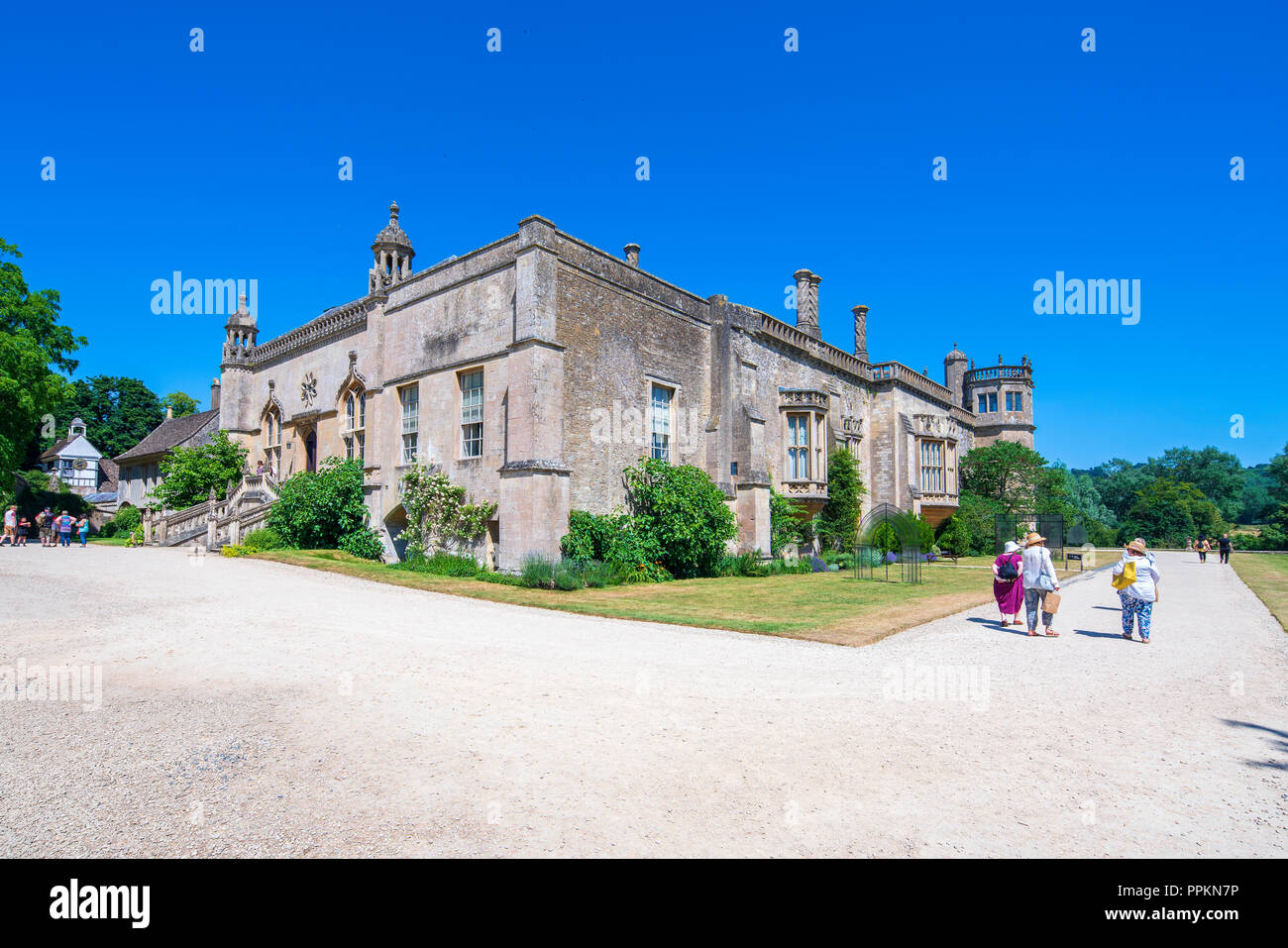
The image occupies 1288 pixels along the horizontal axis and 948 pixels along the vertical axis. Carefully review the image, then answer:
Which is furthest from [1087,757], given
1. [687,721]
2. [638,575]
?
[638,575]

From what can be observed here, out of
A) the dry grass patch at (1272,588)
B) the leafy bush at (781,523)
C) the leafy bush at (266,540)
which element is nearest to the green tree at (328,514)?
the leafy bush at (266,540)

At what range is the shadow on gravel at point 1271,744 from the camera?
15.5 ft

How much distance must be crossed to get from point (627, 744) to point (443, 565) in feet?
45.2

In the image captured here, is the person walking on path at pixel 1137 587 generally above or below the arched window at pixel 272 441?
Answer: below

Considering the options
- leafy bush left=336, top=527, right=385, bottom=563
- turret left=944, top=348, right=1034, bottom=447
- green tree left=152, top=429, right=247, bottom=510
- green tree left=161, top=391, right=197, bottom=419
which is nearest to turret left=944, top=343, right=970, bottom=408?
turret left=944, top=348, right=1034, bottom=447

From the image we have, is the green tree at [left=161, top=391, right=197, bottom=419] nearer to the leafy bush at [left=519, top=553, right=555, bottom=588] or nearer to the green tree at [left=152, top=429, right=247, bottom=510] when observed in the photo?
the green tree at [left=152, top=429, right=247, bottom=510]

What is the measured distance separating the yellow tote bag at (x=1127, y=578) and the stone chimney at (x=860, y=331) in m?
23.5

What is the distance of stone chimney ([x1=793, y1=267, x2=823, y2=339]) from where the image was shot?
1149 inches

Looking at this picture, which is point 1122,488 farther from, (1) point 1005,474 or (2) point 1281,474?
(1) point 1005,474

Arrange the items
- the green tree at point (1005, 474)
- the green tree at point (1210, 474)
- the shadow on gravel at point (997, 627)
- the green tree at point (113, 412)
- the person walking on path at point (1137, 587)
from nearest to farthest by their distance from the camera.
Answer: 1. the person walking on path at point (1137, 587)
2. the shadow on gravel at point (997, 627)
3. the green tree at point (1005, 474)
4. the green tree at point (113, 412)
5. the green tree at point (1210, 474)

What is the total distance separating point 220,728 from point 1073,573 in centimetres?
2655

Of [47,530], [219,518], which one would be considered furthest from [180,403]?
[219,518]

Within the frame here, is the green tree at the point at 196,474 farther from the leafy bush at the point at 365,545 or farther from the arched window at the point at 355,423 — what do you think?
the leafy bush at the point at 365,545

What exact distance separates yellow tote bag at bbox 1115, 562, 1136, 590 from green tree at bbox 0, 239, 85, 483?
35.9 m
